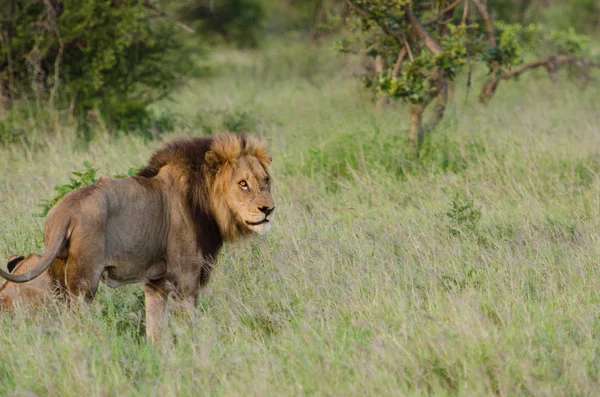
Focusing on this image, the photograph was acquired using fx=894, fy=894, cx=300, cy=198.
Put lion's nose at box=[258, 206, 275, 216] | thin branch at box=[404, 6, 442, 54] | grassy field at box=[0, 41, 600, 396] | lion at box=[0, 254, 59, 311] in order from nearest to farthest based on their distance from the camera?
grassy field at box=[0, 41, 600, 396] → lion at box=[0, 254, 59, 311] → lion's nose at box=[258, 206, 275, 216] → thin branch at box=[404, 6, 442, 54]

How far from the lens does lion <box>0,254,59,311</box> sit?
13.7ft

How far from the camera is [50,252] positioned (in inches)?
151

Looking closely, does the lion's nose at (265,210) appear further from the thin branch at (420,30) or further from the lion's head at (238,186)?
the thin branch at (420,30)

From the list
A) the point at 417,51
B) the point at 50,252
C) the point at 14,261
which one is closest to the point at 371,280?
the point at 50,252

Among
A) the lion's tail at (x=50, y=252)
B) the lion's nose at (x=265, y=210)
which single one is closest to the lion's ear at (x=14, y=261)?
the lion's tail at (x=50, y=252)

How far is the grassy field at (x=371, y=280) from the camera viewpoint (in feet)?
11.2

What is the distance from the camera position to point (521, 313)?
13.1 ft

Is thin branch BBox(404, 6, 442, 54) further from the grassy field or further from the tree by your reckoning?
the grassy field

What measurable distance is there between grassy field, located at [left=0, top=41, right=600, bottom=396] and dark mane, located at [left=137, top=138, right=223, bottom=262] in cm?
28

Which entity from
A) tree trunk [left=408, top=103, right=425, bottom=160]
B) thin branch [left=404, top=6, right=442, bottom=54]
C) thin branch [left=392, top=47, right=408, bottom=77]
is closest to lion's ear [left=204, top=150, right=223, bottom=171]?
tree trunk [left=408, top=103, right=425, bottom=160]

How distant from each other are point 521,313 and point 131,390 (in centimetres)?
175

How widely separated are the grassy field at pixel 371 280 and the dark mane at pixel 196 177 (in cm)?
28

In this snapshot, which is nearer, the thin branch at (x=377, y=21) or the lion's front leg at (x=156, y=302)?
the lion's front leg at (x=156, y=302)

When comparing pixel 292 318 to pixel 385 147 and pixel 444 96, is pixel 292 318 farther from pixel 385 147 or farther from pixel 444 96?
pixel 444 96
